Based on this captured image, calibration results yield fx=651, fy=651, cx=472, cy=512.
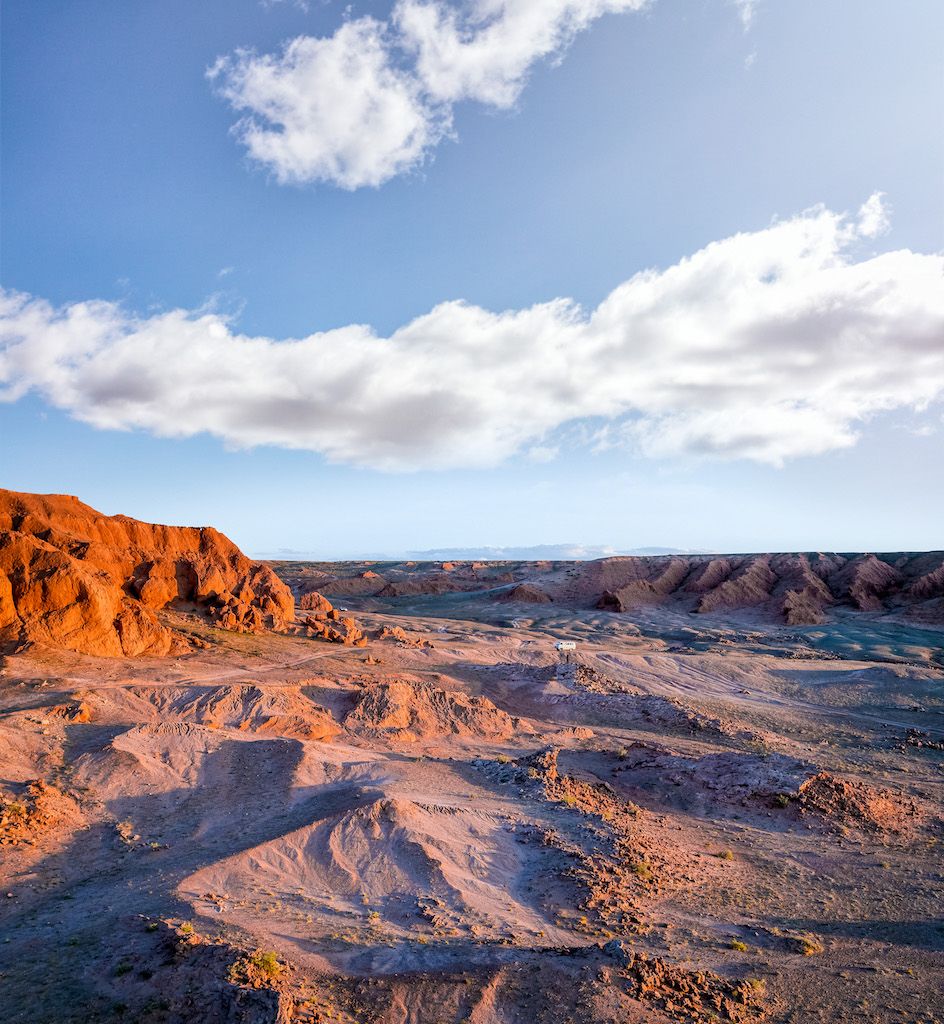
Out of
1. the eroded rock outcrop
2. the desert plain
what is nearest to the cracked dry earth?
the desert plain

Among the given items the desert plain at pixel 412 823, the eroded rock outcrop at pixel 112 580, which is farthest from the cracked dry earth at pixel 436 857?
the eroded rock outcrop at pixel 112 580

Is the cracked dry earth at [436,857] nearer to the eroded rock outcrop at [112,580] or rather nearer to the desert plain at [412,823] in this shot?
the desert plain at [412,823]

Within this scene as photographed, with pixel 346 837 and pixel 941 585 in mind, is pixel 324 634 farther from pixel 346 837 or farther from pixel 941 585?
pixel 941 585

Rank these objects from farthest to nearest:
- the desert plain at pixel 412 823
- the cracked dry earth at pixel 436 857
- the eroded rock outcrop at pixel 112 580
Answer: the eroded rock outcrop at pixel 112 580
the desert plain at pixel 412 823
the cracked dry earth at pixel 436 857

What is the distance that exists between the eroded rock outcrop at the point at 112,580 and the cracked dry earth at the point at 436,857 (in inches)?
59.3

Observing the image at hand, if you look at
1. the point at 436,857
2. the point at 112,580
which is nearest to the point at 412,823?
the point at 436,857

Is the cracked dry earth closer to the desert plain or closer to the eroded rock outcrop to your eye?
the desert plain

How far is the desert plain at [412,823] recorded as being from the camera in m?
6.97

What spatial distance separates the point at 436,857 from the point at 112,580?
20.0 m

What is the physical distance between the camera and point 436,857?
9.98 metres

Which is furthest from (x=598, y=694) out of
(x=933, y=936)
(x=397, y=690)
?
(x=933, y=936)

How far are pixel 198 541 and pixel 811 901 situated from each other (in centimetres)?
2901

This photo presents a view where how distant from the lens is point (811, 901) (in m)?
10.3

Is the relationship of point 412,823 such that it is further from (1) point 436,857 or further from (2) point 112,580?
(2) point 112,580
